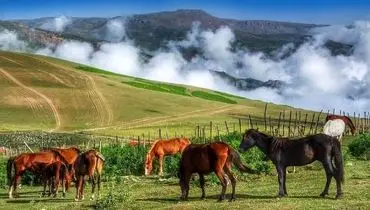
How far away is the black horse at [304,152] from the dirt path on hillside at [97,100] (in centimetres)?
7463

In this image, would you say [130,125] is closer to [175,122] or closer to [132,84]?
[175,122]

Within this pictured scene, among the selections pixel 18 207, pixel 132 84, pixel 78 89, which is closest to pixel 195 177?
pixel 18 207

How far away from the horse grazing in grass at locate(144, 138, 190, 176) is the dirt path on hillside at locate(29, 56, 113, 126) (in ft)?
200

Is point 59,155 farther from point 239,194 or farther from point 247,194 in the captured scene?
point 247,194

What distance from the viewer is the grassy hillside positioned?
A: 94562 mm

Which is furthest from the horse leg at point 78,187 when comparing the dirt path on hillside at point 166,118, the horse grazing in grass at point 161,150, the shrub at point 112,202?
the dirt path on hillside at point 166,118

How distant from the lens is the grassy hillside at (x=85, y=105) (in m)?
94.6

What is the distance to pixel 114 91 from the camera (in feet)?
411

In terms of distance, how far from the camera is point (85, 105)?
108 meters

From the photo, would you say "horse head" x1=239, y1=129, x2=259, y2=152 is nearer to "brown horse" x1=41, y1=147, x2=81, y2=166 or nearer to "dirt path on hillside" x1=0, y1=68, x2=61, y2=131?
"brown horse" x1=41, y1=147, x2=81, y2=166

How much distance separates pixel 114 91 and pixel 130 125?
29480 mm

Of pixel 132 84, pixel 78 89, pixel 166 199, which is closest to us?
pixel 166 199

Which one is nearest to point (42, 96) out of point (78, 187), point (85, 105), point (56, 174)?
point (85, 105)

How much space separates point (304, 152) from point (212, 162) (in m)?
3.21
